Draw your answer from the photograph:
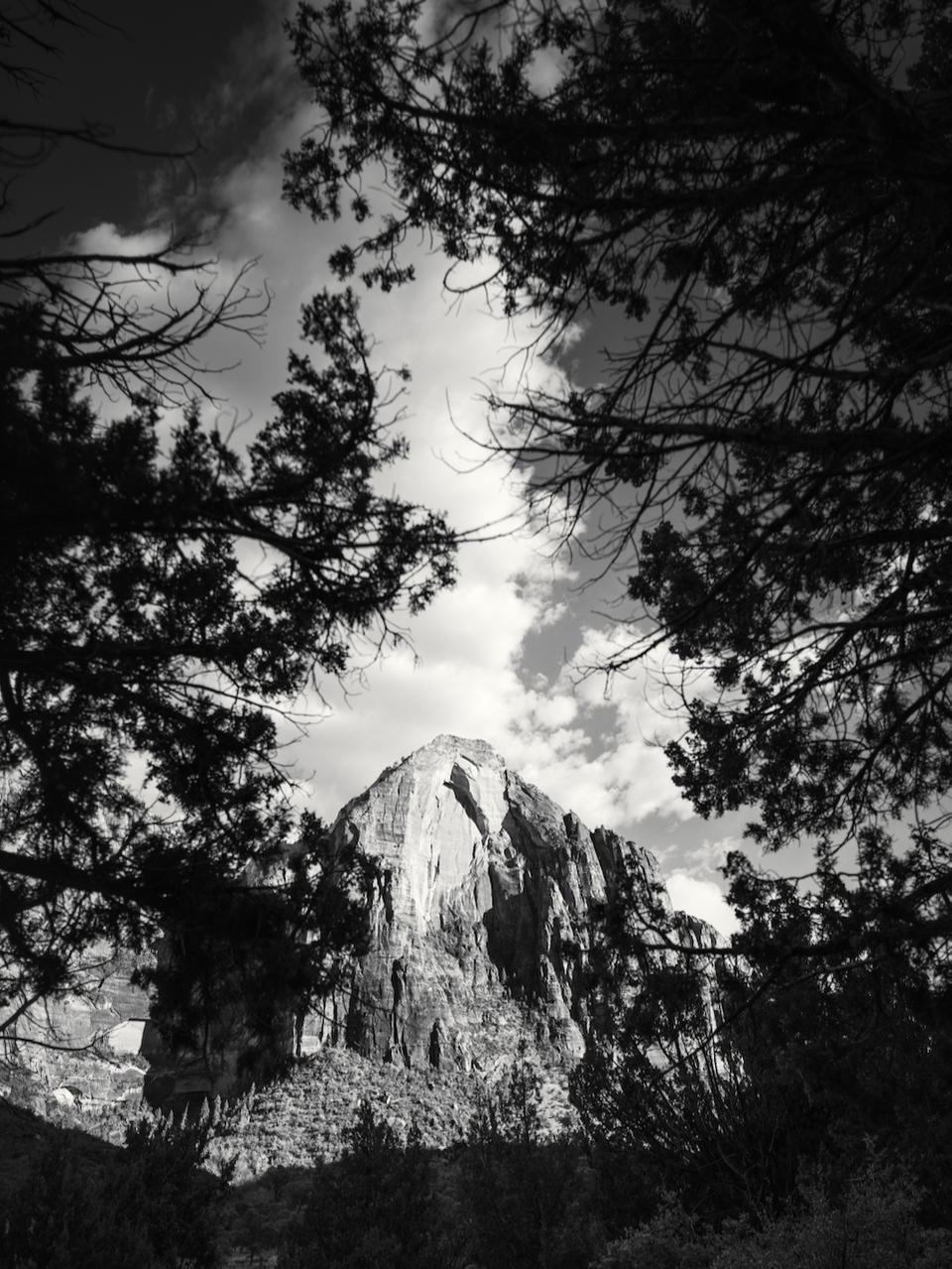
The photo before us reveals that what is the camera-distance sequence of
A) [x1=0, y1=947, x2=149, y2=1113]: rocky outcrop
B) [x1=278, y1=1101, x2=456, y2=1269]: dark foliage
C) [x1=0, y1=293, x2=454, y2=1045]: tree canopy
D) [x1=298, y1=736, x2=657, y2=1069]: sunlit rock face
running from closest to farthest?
[x1=0, y1=293, x2=454, y2=1045]: tree canopy, [x1=278, y1=1101, x2=456, y2=1269]: dark foliage, [x1=0, y1=947, x2=149, y2=1113]: rocky outcrop, [x1=298, y1=736, x2=657, y2=1069]: sunlit rock face

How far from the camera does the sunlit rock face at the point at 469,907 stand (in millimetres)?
62031

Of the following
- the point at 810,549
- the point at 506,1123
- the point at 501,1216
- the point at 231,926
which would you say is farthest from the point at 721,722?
the point at 506,1123

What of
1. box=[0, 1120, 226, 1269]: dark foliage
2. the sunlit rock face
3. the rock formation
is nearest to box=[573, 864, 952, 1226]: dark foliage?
box=[0, 1120, 226, 1269]: dark foliage

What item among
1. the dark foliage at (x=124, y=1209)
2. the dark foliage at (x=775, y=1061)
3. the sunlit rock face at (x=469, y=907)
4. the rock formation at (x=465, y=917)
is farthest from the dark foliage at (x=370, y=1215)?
the sunlit rock face at (x=469, y=907)

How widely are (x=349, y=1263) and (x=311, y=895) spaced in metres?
10.8

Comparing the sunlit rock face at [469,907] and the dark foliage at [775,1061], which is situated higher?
the sunlit rock face at [469,907]

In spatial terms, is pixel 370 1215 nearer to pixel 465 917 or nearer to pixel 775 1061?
pixel 775 1061

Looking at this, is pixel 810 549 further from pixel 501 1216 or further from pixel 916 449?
pixel 501 1216

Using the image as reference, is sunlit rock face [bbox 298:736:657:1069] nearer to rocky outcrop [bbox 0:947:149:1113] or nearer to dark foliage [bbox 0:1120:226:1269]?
rocky outcrop [bbox 0:947:149:1113]

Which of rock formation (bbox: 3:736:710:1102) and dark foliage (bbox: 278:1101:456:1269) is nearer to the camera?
dark foliage (bbox: 278:1101:456:1269)

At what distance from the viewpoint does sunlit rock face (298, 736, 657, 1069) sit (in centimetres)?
6203

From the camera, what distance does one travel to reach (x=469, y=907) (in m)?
81.1

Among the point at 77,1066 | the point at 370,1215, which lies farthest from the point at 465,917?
the point at 370,1215

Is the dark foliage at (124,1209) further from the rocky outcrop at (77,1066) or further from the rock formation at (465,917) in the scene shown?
the rock formation at (465,917)
